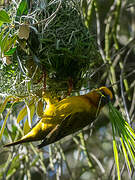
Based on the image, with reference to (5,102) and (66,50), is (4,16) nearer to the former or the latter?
(66,50)

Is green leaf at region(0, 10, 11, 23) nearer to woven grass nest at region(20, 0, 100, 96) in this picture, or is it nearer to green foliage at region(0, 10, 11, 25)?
green foliage at region(0, 10, 11, 25)

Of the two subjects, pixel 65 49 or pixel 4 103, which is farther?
pixel 4 103

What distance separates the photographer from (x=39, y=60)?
4.00 ft

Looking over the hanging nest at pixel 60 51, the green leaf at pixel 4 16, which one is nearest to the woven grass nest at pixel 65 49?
the hanging nest at pixel 60 51

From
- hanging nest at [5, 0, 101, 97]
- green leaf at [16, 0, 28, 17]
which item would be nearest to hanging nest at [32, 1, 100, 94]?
hanging nest at [5, 0, 101, 97]

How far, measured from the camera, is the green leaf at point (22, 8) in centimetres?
127

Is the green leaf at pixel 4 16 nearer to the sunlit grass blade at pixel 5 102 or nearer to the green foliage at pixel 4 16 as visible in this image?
the green foliage at pixel 4 16

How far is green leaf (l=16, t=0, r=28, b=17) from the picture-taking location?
4.17 ft

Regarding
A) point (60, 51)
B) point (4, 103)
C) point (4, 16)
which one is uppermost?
point (4, 16)

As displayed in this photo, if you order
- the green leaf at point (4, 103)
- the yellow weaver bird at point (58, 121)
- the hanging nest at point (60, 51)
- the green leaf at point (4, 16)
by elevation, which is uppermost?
the green leaf at point (4, 16)

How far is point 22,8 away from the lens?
1.28m

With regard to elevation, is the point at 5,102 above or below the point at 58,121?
above

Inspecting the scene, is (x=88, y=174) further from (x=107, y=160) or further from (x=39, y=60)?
(x=39, y=60)

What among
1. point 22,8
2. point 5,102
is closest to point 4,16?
point 22,8
